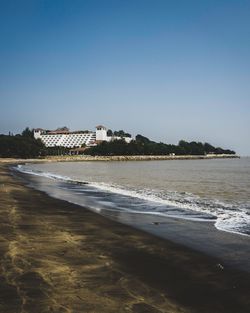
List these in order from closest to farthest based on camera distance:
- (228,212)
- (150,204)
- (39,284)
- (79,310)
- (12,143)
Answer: (79,310) → (39,284) → (228,212) → (150,204) → (12,143)

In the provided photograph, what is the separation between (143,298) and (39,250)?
139 inches

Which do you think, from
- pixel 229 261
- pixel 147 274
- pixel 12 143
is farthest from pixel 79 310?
pixel 12 143

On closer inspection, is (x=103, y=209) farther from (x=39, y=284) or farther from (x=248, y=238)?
(x=39, y=284)

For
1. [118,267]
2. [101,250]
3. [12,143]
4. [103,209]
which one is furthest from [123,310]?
[12,143]

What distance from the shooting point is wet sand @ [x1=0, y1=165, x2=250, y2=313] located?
5.71m

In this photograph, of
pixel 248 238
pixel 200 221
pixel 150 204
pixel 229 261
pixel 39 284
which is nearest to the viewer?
pixel 39 284

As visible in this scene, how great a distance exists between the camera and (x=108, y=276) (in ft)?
23.0

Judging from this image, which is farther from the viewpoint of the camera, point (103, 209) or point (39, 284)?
point (103, 209)

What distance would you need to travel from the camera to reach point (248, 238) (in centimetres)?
1100

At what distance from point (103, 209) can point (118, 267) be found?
998cm

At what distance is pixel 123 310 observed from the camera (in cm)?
550

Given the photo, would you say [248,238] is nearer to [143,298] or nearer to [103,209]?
[143,298]

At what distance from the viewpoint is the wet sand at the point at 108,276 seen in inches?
225

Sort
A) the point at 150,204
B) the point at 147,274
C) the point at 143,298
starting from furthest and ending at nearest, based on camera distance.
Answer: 1. the point at 150,204
2. the point at 147,274
3. the point at 143,298
